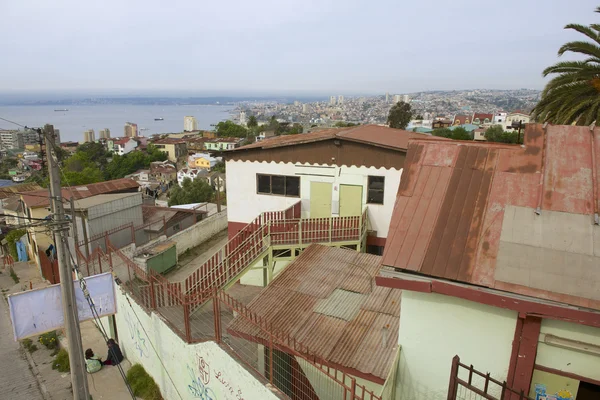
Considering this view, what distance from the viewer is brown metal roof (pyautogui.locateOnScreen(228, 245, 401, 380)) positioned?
22.0 feet

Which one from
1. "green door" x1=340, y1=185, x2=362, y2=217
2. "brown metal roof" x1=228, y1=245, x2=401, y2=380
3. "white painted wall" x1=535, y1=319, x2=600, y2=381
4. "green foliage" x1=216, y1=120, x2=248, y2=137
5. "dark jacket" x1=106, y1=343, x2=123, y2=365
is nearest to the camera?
"white painted wall" x1=535, y1=319, x2=600, y2=381

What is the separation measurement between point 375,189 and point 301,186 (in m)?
2.92

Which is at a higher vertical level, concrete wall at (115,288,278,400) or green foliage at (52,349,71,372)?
concrete wall at (115,288,278,400)

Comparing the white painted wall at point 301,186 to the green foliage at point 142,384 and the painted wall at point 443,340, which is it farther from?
the painted wall at point 443,340

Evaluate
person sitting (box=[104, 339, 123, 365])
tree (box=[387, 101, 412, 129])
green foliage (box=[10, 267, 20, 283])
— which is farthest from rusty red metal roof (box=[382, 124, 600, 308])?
tree (box=[387, 101, 412, 129])

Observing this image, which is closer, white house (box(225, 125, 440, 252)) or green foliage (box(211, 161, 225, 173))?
white house (box(225, 125, 440, 252))

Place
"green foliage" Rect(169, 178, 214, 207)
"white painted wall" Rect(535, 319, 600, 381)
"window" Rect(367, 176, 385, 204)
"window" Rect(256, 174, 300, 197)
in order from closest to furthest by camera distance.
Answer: "white painted wall" Rect(535, 319, 600, 381) → "window" Rect(367, 176, 385, 204) → "window" Rect(256, 174, 300, 197) → "green foliage" Rect(169, 178, 214, 207)

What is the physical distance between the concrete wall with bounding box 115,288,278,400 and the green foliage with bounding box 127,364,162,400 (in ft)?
0.51

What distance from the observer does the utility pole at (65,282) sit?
715cm

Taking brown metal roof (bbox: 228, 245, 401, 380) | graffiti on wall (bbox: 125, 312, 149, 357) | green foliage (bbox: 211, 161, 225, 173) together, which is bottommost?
green foliage (bbox: 211, 161, 225, 173)

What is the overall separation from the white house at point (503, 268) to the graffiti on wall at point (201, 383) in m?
3.71

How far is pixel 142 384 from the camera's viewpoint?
1032 cm

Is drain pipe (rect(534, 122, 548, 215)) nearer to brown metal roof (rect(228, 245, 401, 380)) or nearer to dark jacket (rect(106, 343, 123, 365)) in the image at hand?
brown metal roof (rect(228, 245, 401, 380))

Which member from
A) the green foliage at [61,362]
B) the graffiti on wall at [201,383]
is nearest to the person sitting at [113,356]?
the green foliage at [61,362]
